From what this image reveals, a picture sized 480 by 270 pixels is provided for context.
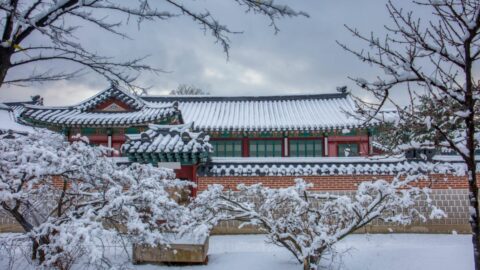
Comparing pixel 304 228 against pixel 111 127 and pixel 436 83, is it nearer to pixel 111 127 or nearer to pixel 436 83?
pixel 436 83

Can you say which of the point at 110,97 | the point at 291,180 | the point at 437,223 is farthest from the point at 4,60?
the point at 110,97

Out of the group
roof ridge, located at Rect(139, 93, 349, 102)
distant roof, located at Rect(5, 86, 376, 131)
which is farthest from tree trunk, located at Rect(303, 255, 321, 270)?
roof ridge, located at Rect(139, 93, 349, 102)

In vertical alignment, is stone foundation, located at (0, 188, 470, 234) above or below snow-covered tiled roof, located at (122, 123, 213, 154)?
below

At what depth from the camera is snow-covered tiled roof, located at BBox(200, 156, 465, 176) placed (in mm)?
11148

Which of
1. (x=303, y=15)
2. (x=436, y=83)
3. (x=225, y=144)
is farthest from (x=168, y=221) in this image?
(x=225, y=144)

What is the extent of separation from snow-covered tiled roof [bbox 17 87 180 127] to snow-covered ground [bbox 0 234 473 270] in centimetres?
781

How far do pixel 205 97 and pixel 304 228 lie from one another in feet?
56.8

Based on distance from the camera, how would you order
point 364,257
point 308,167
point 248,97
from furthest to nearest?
point 248,97 → point 308,167 → point 364,257

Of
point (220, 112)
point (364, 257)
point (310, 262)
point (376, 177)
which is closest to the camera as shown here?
point (310, 262)

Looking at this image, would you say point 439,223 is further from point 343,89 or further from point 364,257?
point 343,89

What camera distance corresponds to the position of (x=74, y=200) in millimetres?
7371

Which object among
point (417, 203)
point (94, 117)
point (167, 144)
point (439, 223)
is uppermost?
point (94, 117)

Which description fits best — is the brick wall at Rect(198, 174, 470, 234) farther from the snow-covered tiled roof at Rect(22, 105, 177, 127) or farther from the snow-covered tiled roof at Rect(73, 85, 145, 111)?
the snow-covered tiled roof at Rect(73, 85, 145, 111)

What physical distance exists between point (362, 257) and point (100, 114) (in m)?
13.3
